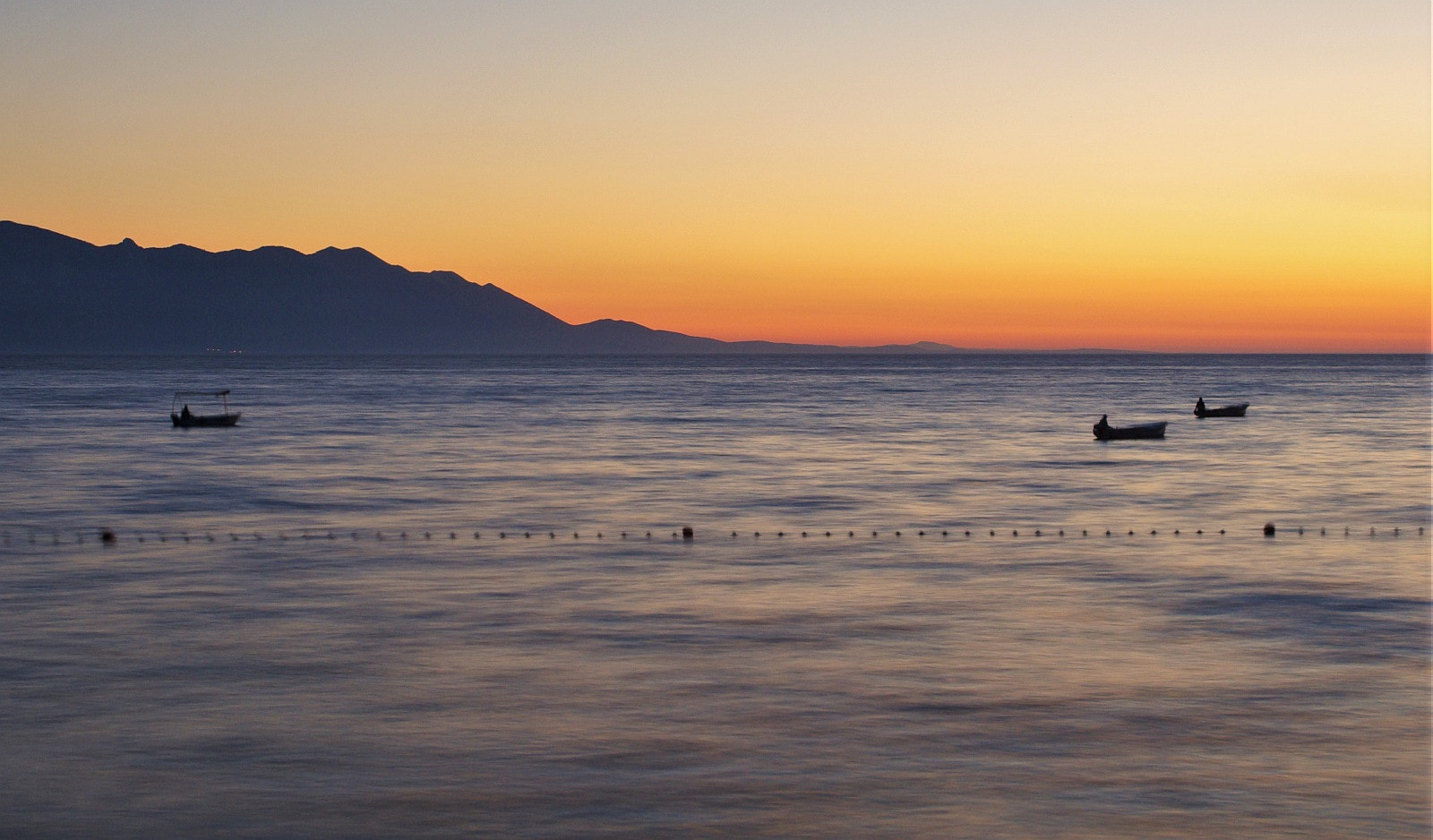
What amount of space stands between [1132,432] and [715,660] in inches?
2146

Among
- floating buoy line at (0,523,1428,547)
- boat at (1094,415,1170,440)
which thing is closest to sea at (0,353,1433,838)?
floating buoy line at (0,523,1428,547)

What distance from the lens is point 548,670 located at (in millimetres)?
18266

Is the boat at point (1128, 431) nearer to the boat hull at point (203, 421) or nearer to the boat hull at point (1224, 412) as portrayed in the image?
the boat hull at point (1224, 412)

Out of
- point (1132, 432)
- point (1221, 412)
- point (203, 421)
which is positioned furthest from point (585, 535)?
point (1221, 412)

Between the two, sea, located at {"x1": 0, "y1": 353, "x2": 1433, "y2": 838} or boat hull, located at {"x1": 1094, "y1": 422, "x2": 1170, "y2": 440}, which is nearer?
sea, located at {"x1": 0, "y1": 353, "x2": 1433, "y2": 838}

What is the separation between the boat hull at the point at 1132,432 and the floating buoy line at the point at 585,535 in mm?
32586

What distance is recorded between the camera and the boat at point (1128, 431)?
222ft

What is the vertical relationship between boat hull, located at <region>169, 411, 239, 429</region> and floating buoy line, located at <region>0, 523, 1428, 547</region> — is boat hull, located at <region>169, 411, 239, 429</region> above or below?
above

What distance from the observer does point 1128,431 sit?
68.7m

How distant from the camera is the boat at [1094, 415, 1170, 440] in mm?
67750

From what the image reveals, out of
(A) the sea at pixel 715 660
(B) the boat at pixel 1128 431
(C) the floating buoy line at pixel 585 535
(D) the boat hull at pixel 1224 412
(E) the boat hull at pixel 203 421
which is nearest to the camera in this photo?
(A) the sea at pixel 715 660

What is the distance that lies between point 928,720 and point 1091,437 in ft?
200

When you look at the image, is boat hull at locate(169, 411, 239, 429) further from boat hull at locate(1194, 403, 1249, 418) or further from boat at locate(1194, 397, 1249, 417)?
boat hull at locate(1194, 403, 1249, 418)

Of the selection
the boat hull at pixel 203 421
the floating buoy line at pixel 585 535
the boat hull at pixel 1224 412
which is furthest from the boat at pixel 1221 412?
the boat hull at pixel 203 421
